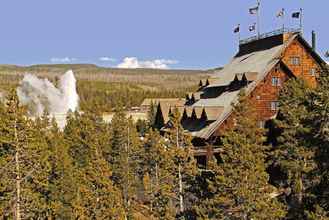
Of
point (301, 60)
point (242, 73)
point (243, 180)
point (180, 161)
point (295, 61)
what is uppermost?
point (301, 60)

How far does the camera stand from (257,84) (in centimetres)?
5684

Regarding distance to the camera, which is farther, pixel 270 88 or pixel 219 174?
pixel 270 88

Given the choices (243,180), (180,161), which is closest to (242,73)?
(180,161)

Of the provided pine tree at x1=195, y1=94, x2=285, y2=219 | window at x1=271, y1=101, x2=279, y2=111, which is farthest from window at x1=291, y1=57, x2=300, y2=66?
pine tree at x1=195, y1=94, x2=285, y2=219

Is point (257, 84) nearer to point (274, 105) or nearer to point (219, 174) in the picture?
point (274, 105)

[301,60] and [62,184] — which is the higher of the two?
[301,60]

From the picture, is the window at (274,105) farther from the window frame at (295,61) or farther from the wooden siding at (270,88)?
the window frame at (295,61)

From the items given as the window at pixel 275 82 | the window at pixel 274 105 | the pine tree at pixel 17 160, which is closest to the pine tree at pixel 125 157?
the window at pixel 274 105

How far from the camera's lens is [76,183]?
145 feet

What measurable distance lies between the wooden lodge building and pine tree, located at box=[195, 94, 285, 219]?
83.0ft

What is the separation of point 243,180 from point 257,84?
30383 mm

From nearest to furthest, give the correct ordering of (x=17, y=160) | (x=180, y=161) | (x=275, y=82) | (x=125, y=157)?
(x=17, y=160), (x=180, y=161), (x=125, y=157), (x=275, y=82)

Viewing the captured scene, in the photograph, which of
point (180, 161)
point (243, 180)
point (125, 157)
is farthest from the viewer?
point (125, 157)

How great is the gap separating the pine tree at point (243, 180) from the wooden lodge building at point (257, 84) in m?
25.3
